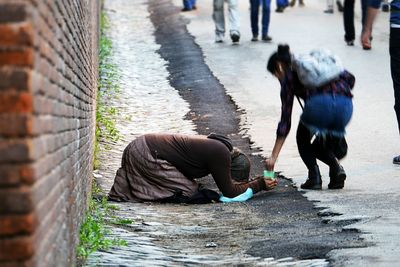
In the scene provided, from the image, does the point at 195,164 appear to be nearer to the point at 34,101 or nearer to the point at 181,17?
the point at 34,101

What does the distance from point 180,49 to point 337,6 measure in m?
7.16

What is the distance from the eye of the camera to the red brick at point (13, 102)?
10.2 ft

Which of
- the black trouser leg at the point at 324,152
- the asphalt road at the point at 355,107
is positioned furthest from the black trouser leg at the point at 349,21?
the black trouser leg at the point at 324,152

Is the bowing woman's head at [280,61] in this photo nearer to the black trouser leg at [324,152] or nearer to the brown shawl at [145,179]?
the black trouser leg at [324,152]

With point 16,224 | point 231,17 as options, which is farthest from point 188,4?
point 16,224

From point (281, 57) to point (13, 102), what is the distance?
17.4ft

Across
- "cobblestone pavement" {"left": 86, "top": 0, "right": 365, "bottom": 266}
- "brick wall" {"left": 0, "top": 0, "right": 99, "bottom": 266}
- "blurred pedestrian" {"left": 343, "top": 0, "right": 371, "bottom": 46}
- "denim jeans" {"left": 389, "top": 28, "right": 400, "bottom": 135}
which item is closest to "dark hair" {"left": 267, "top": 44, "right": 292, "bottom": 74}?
"cobblestone pavement" {"left": 86, "top": 0, "right": 365, "bottom": 266}

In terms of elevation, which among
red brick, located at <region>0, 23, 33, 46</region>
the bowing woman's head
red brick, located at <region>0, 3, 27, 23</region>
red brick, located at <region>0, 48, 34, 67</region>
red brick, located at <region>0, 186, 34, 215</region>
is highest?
red brick, located at <region>0, 3, 27, 23</region>

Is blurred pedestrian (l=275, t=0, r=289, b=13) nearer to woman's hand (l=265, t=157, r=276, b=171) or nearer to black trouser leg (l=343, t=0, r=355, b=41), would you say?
black trouser leg (l=343, t=0, r=355, b=41)

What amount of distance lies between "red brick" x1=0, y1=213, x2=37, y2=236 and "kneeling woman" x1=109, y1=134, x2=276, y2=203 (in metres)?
5.31

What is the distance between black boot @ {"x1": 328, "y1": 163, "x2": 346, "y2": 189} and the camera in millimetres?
8461

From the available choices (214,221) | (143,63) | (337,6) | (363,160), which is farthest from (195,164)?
(337,6)

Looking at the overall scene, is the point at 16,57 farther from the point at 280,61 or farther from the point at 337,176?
the point at 337,176

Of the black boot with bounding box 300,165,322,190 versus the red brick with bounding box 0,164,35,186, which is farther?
the black boot with bounding box 300,165,322,190
